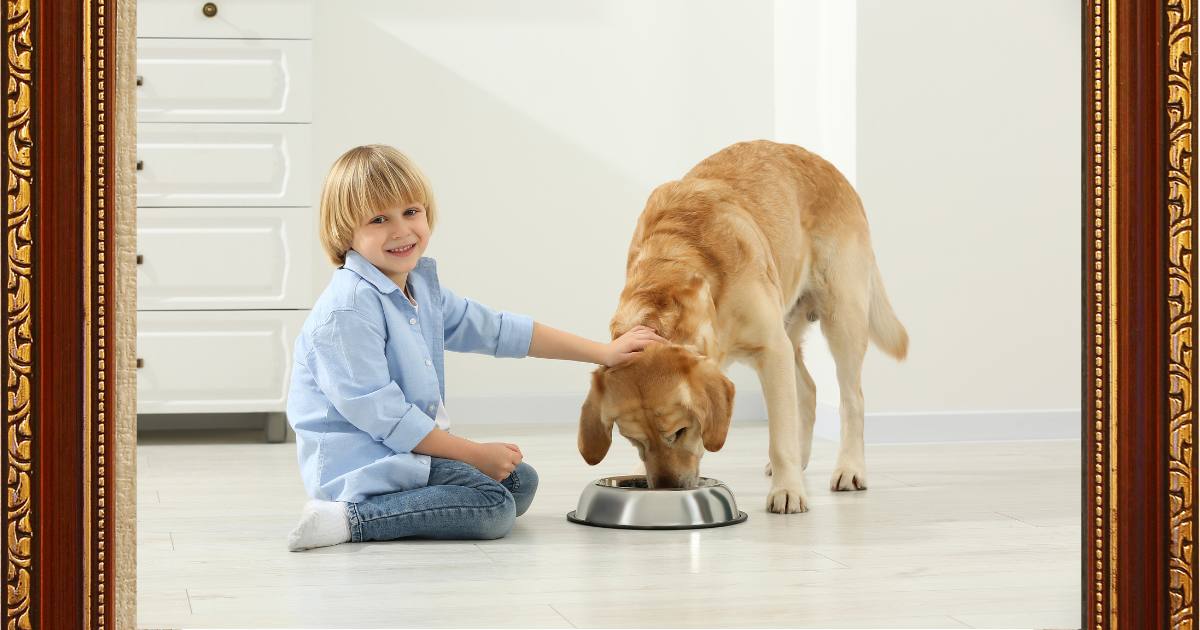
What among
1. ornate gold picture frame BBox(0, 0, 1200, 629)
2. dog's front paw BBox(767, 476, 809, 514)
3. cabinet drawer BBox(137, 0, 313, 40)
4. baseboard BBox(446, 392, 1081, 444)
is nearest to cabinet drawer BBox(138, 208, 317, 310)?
cabinet drawer BBox(137, 0, 313, 40)

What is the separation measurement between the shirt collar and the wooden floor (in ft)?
1.44

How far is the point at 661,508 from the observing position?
2.16 m

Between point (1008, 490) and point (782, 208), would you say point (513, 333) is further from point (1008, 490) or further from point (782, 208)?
point (1008, 490)

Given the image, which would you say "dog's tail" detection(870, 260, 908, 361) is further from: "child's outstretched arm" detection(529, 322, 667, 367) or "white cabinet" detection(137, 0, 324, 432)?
"white cabinet" detection(137, 0, 324, 432)

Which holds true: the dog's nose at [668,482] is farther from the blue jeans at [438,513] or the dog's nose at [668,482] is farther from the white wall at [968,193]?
the white wall at [968,193]

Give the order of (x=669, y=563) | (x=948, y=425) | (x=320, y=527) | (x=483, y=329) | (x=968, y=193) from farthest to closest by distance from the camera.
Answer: (x=948, y=425), (x=968, y=193), (x=483, y=329), (x=320, y=527), (x=669, y=563)

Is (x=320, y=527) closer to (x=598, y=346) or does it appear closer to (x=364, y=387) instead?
(x=364, y=387)

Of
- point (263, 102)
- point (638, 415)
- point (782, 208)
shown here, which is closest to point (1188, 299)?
point (638, 415)

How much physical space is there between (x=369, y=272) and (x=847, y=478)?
1138 mm

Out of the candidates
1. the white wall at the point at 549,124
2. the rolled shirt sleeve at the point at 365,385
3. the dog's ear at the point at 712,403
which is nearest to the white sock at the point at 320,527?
the rolled shirt sleeve at the point at 365,385

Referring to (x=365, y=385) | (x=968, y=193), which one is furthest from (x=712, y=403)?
(x=968, y=193)

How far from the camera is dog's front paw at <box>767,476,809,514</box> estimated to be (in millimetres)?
2352

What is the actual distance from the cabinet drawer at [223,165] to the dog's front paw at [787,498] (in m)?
1.93

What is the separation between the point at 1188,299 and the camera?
1313mm
